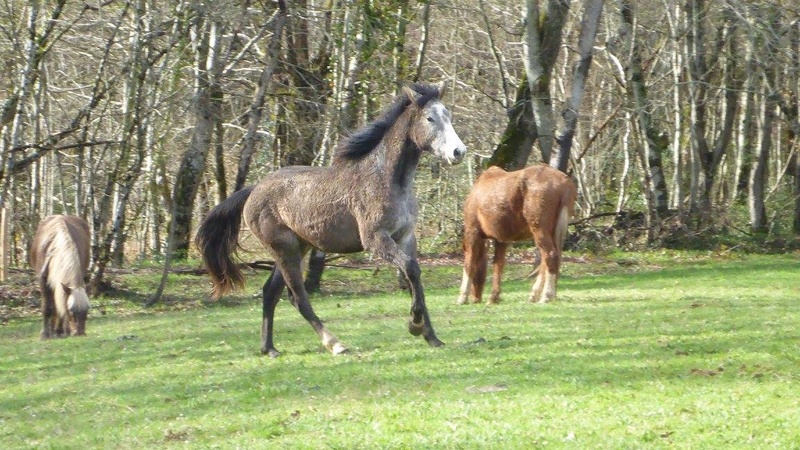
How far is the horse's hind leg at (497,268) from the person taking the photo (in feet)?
55.8

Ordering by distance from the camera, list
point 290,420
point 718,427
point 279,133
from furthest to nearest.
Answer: point 279,133 → point 290,420 → point 718,427

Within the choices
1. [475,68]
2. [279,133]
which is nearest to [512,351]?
[279,133]

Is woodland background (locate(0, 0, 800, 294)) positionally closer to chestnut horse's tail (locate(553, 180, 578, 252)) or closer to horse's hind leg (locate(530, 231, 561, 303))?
chestnut horse's tail (locate(553, 180, 578, 252))

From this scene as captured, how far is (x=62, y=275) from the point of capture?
16516mm

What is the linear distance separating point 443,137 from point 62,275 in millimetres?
7432

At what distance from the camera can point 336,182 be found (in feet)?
39.9

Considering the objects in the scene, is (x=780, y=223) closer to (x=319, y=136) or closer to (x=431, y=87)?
(x=319, y=136)

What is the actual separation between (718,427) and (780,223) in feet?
81.9

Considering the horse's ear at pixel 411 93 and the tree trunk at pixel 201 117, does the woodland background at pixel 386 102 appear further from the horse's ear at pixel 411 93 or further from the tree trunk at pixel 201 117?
the horse's ear at pixel 411 93

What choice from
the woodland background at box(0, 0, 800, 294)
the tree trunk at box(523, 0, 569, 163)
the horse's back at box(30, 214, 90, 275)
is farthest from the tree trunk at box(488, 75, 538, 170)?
the horse's back at box(30, 214, 90, 275)

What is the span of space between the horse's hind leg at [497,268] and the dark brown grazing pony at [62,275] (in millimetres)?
5768

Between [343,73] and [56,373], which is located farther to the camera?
[343,73]

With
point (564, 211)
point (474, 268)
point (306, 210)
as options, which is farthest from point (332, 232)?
point (474, 268)

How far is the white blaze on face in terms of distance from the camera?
11234 mm
